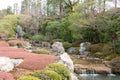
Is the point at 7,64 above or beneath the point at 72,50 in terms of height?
above

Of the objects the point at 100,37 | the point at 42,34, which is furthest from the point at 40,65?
the point at 42,34

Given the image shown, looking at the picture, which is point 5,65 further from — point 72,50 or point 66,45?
point 66,45

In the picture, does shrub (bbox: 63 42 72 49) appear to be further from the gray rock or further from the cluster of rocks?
the cluster of rocks

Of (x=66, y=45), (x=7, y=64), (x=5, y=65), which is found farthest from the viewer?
(x=66, y=45)

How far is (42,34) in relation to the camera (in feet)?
169

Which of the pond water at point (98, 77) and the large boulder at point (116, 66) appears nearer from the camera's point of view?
the pond water at point (98, 77)

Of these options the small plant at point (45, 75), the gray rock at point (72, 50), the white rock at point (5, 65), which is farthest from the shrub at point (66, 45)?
the small plant at point (45, 75)

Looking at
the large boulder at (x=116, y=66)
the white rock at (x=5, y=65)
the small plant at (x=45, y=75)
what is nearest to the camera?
the small plant at (x=45, y=75)

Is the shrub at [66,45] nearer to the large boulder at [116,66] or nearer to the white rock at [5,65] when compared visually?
the large boulder at [116,66]

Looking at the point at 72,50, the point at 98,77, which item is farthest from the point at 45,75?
the point at 72,50

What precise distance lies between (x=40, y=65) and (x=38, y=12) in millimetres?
47763

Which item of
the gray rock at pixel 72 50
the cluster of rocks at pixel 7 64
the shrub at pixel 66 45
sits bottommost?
the gray rock at pixel 72 50

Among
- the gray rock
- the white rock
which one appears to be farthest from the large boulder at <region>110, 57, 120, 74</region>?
the gray rock

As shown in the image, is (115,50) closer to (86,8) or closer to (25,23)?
(86,8)
